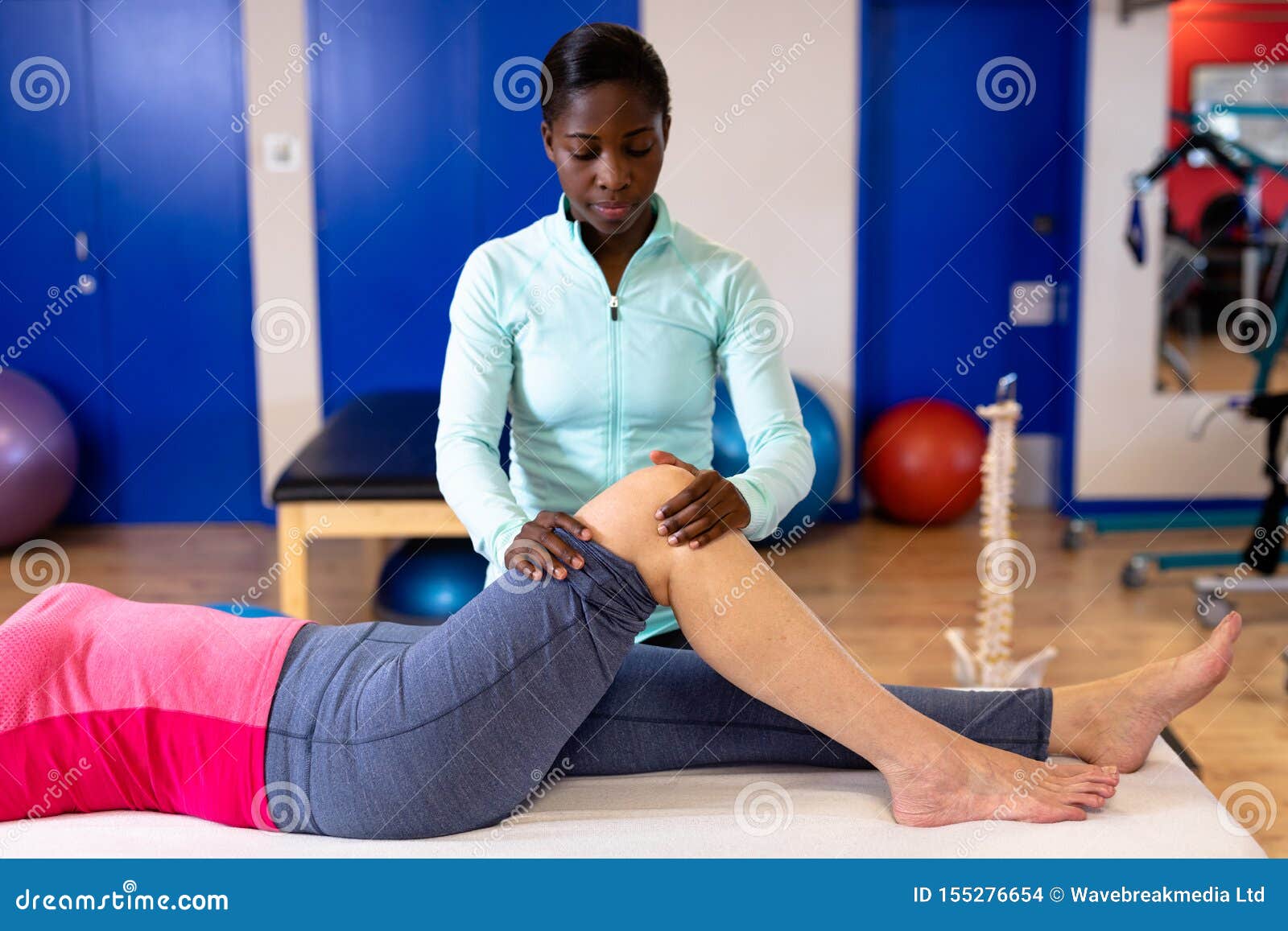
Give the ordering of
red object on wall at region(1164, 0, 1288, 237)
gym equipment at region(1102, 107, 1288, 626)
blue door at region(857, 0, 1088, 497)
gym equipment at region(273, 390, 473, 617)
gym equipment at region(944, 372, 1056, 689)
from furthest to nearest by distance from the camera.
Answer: blue door at region(857, 0, 1088, 497) < red object on wall at region(1164, 0, 1288, 237) < gym equipment at region(1102, 107, 1288, 626) < gym equipment at region(273, 390, 473, 617) < gym equipment at region(944, 372, 1056, 689)

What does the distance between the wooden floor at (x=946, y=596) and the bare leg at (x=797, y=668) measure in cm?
98

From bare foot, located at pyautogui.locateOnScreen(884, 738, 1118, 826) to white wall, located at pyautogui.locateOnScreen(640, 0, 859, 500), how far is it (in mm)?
3086

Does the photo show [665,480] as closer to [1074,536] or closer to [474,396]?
[474,396]

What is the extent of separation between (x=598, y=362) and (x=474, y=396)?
0.16 metres

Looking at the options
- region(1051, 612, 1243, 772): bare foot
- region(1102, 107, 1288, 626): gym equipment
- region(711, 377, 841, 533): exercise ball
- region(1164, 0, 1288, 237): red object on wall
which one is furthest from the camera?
region(1164, 0, 1288, 237): red object on wall

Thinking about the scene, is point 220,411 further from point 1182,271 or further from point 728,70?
point 1182,271

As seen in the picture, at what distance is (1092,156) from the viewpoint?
4457 mm

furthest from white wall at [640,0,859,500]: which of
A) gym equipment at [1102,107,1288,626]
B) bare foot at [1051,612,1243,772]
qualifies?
bare foot at [1051,612,1243,772]

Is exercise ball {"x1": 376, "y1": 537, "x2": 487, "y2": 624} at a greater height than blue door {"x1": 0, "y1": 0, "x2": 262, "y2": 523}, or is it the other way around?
blue door {"x1": 0, "y1": 0, "x2": 262, "y2": 523}

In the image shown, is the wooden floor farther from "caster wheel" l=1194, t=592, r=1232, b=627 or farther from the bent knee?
the bent knee

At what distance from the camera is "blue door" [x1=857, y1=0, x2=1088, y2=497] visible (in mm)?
4496

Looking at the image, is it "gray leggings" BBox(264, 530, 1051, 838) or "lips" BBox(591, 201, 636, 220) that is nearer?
"gray leggings" BBox(264, 530, 1051, 838)
